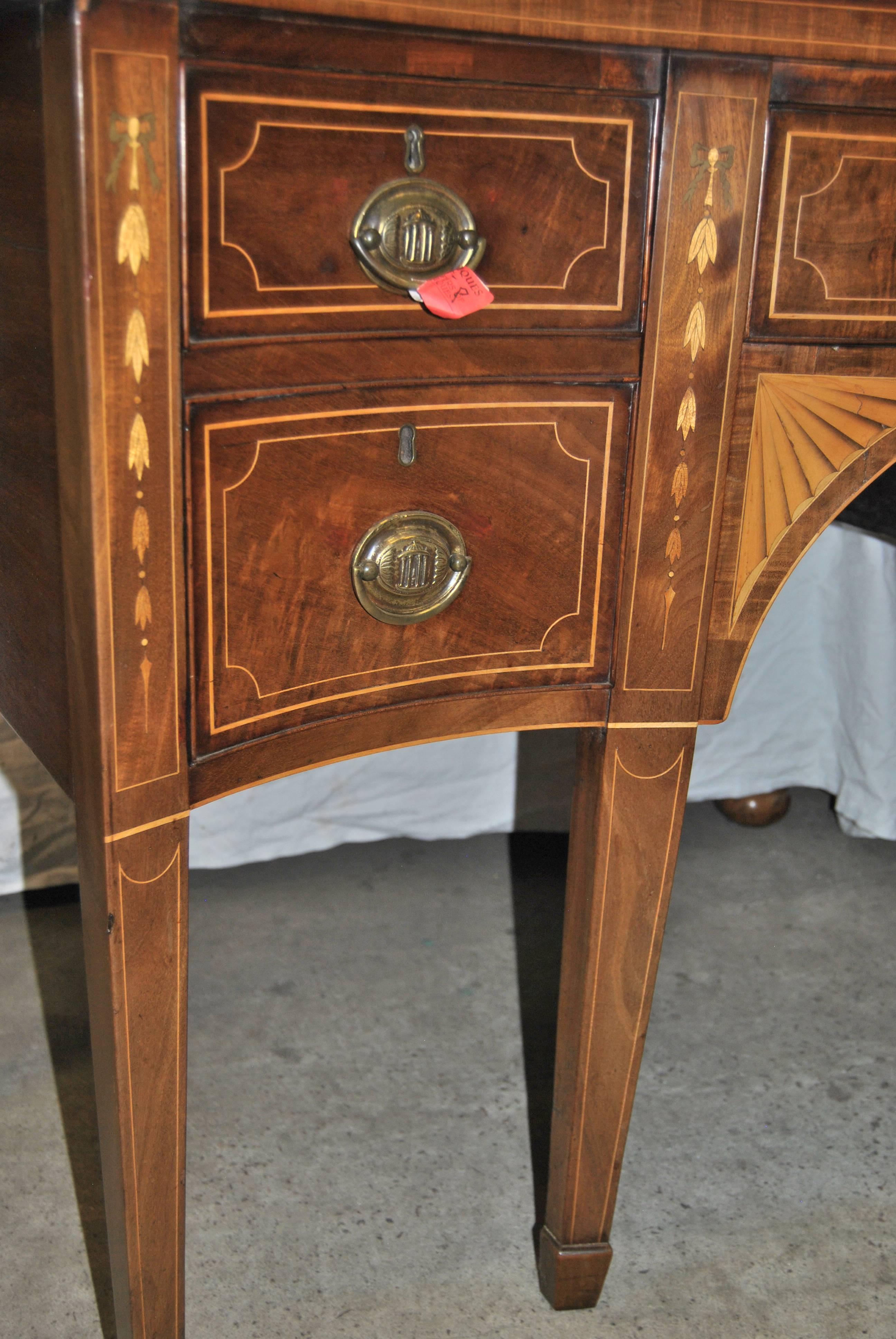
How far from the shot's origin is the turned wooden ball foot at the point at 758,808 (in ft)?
6.01

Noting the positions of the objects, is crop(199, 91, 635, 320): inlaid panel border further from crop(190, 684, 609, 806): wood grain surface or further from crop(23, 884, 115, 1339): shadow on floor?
crop(23, 884, 115, 1339): shadow on floor

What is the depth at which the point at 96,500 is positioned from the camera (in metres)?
0.67

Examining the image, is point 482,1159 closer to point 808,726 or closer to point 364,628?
point 364,628

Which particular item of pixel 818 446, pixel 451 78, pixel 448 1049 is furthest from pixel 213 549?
pixel 448 1049

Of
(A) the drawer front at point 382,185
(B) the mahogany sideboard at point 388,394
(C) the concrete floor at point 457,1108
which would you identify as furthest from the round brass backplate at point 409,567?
(C) the concrete floor at point 457,1108

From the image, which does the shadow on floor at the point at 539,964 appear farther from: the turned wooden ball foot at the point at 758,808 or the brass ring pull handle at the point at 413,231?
the brass ring pull handle at the point at 413,231

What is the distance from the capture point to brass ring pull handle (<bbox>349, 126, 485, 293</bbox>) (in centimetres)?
71

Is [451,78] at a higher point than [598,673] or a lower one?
higher

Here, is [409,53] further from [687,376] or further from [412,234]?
[687,376]

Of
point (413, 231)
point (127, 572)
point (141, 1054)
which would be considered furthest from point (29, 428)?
point (141, 1054)

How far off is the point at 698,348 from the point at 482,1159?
0.77 m

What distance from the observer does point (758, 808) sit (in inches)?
72.2

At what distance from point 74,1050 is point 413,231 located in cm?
94

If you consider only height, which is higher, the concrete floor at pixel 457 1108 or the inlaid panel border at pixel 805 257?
the inlaid panel border at pixel 805 257
